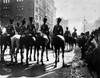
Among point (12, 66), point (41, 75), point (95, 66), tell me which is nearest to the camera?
point (95, 66)

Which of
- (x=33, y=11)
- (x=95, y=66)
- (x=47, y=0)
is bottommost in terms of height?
(x=95, y=66)

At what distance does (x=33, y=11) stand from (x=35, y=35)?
202 feet

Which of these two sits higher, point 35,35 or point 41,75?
point 35,35

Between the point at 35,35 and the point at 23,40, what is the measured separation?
1052mm

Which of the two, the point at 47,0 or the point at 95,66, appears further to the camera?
the point at 47,0

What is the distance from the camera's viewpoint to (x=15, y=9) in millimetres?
77125

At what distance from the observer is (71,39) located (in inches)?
1011

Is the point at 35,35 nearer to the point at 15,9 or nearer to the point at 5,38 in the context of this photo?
the point at 5,38

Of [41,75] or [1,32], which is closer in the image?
[41,75]

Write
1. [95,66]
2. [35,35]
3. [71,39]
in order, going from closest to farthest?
1. [95,66]
2. [35,35]
3. [71,39]

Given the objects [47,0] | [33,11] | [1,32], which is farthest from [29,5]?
[1,32]

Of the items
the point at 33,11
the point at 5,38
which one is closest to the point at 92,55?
the point at 5,38

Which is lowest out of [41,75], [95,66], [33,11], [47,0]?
[41,75]

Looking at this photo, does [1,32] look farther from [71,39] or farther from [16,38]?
[71,39]
